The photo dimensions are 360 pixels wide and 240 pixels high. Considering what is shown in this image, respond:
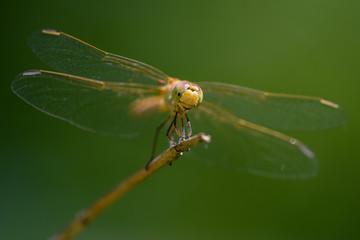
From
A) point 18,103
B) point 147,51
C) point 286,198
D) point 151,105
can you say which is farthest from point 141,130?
point 286,198

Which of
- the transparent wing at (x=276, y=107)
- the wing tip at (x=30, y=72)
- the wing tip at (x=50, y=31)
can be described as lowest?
the wing tip at (x=30, y=72)

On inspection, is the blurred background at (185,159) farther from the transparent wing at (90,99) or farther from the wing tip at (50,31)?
the wing tip at (50,31)

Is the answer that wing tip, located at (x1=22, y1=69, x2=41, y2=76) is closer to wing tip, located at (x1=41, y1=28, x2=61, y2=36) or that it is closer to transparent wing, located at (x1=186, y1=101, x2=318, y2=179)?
wing tip, located at (x1=41, y1=28, x2=61, y2=36)

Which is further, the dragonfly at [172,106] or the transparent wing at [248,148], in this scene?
the transparent wing at [248,148]

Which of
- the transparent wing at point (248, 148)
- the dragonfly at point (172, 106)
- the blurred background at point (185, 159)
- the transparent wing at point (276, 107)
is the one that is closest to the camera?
the dragonfly at point (172, 106)

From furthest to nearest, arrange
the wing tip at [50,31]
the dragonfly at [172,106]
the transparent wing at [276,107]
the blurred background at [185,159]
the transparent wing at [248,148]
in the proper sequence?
1. the blurred background at [185,159]
2. the transparent wing at [248,148]
3. the transparent wing at [276,107]
4. the dragonfly at [172,106]
5. the wing tip at [50,31]

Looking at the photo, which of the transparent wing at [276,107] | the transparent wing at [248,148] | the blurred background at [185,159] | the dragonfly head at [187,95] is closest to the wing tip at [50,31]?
the dragonfly head at [187,95]

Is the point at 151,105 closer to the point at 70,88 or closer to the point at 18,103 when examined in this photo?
the point at 70,88

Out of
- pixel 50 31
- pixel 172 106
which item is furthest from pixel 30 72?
pixel 172 106
